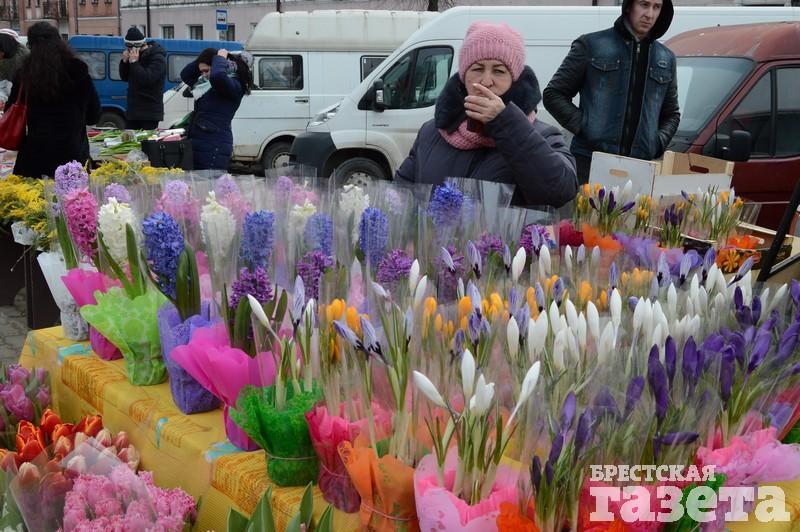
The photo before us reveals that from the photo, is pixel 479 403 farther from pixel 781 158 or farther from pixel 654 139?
pixel 781 158

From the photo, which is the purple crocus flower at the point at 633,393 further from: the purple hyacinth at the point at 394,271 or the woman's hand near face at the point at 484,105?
the woman's hand near face at the point at 484,105

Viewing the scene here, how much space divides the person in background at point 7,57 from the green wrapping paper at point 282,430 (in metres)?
6.61

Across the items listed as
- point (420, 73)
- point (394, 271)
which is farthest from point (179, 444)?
point (420, 73)

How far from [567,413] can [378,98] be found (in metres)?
7.68

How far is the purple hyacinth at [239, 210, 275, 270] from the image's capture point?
72.2 inches

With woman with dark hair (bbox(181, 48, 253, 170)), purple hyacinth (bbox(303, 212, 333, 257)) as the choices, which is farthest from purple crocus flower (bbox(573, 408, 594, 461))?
woman with dark hair (bbox(181, 48, 253, 170))

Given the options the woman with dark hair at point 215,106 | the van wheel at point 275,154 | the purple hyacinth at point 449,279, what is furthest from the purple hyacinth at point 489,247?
the van wheel at point 275,154

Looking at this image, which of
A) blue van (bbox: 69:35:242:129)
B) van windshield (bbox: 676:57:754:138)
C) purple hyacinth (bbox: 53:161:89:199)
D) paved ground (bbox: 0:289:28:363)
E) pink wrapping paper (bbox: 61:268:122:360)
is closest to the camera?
pink wrapping paper (bbox: 61:268:122:360)

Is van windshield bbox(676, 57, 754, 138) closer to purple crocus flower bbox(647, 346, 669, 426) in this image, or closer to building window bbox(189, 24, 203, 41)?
purple crocus flower bbox(647, 346, 669, 426)

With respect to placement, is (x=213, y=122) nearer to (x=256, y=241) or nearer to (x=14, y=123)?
(x=14, y=123)

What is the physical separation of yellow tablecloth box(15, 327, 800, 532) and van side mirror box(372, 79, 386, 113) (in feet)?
21.8

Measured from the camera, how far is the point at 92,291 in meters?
2.13

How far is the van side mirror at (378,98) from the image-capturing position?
8.48 m

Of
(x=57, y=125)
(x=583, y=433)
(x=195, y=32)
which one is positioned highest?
(x=195, y=32)
